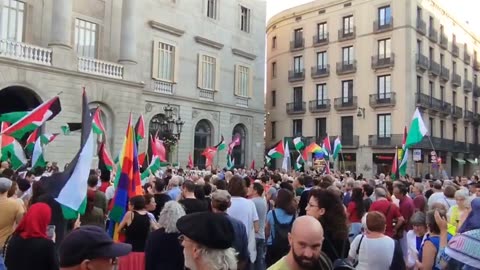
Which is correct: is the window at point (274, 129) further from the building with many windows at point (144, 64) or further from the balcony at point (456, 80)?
the balcony at point (456, 80)

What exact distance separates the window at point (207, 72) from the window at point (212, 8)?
9.46ft

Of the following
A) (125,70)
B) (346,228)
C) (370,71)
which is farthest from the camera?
(370,71)

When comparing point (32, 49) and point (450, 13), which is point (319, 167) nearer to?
point (32, 49)

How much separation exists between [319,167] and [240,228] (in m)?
22.3

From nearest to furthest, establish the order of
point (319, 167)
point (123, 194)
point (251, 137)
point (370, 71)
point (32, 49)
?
point (123, 194) → point (32, 49) → point (319, 167) → point (251, 137) → point (370, 71)

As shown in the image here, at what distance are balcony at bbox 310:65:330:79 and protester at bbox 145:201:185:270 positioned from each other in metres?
36.9

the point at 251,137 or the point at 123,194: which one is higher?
the point at 251,137

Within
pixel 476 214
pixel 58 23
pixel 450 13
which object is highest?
pixel 450 13

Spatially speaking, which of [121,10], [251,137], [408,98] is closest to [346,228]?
[121,10]

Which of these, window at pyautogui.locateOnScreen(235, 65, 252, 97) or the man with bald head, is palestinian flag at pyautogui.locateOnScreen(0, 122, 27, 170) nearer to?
the man with bald head

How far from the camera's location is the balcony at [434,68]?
38947 millimetres

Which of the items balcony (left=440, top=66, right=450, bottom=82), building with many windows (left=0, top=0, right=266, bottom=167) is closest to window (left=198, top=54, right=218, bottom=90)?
building with many windows (left=0, top=0, right=266, bottom=167)

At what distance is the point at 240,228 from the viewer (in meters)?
4.94

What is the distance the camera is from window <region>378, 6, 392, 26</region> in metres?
37.4
